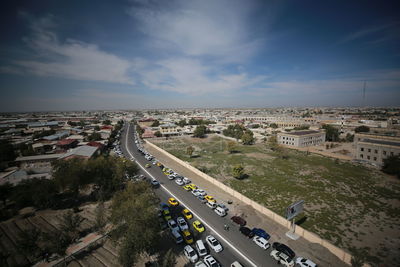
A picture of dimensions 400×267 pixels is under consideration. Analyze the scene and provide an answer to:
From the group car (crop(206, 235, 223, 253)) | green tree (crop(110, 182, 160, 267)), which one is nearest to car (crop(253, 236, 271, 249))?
car (crop(206, 235, 223, 253))

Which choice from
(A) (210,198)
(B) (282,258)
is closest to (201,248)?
(B) (282,258)

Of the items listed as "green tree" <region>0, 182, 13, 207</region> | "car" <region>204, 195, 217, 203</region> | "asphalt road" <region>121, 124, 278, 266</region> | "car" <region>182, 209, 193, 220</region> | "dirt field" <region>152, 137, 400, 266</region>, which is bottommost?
"dirt field" <region>152, 137, 400, 266</region>

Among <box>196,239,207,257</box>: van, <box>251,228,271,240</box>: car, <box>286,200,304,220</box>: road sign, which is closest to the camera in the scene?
<box>196,239,207,257</box>: van

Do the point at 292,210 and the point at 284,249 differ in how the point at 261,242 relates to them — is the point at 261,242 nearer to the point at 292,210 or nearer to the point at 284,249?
the point at 284,249

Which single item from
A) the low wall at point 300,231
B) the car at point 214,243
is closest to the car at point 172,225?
the car at point 214,243

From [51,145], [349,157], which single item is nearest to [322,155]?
[349,157]

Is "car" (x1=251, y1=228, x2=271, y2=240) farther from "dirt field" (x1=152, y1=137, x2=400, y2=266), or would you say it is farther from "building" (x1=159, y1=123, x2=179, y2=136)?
"building" (x1=159, y1=123, x2=179, y2=136)
